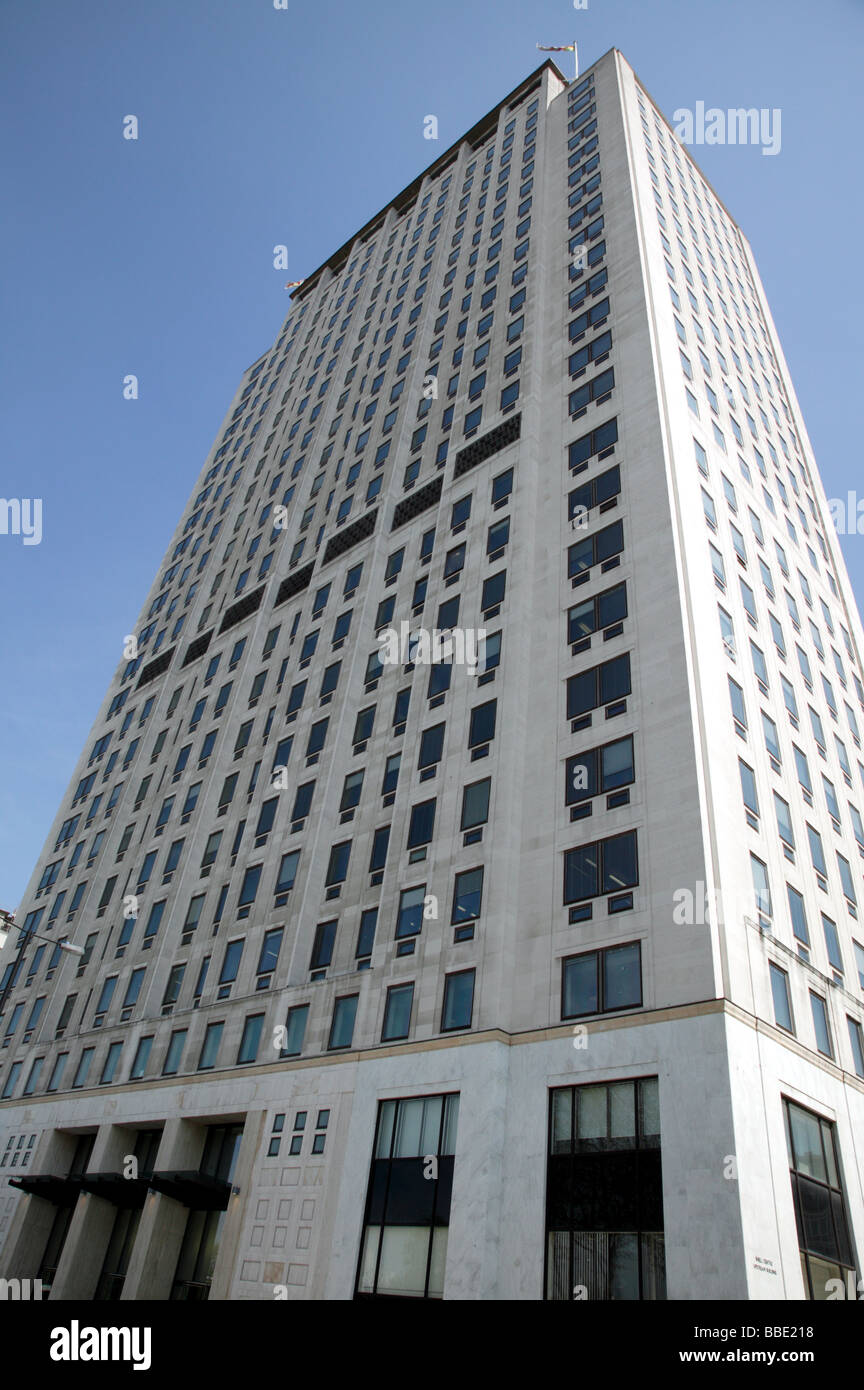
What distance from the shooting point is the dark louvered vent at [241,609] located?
55.7m

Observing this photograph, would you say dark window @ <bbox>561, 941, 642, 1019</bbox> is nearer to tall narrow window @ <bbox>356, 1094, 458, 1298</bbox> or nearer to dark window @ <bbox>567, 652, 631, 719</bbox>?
tall narrow window @ <bbox>356, 1094, 458, 1298</bbox>

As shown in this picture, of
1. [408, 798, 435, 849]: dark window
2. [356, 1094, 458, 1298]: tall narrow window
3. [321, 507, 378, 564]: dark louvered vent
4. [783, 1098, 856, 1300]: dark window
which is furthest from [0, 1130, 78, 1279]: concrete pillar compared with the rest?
[783, 1098, 856, 1300]: dark window

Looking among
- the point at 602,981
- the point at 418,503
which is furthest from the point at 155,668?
the point at 602,981

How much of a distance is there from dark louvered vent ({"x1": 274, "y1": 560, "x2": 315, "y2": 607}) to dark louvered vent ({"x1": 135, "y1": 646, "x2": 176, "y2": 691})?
36.0 ft

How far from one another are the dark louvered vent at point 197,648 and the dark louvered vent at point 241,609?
138cm

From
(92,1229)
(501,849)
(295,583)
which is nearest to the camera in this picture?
(501,849)

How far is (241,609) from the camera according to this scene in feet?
186

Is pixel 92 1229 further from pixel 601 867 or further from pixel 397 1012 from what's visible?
pixel 601 867

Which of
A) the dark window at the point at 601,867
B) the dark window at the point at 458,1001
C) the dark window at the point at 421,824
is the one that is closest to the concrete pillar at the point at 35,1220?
the dark window at the point at 421,824

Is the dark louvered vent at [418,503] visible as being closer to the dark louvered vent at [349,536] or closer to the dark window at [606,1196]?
the dark louvered vent at [349,536]

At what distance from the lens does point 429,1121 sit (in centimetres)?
2684

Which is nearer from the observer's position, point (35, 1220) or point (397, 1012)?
point (397, 1012)

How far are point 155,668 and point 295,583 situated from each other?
14292 mm
